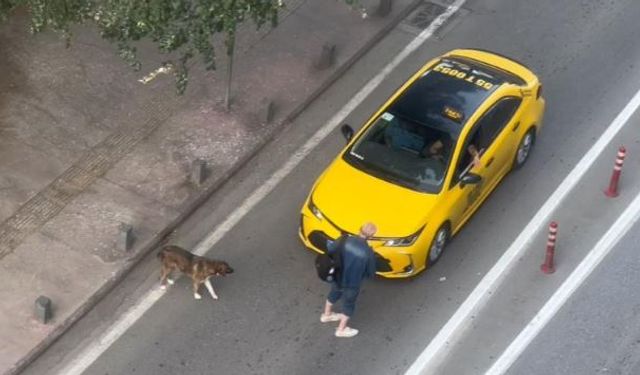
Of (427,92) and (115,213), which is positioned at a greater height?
(427,92)

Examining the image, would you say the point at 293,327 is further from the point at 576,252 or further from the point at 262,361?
the point at 576,252

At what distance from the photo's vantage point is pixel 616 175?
1502cm

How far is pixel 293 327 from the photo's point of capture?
1367 centimetres

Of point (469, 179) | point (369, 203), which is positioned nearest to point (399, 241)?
point (369, 203)

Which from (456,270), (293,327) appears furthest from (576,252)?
(293,327)

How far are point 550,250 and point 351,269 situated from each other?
8.68ft

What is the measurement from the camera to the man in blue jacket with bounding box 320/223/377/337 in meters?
12.8

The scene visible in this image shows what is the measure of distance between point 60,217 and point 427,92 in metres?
4.88

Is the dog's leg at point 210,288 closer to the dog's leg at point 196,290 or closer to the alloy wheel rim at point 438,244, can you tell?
the dog's leg at point 196,290

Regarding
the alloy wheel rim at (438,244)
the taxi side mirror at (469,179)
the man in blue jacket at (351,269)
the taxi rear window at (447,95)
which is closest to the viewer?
the man in blue jacket at (351,269)

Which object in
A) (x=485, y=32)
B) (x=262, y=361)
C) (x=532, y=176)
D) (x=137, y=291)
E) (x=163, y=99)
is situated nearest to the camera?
(x=262, y=361)

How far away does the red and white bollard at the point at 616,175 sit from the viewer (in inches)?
579

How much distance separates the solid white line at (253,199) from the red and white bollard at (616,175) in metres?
3.83

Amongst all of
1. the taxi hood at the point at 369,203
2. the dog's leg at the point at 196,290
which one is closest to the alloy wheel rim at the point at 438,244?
the taxi hood at the point at 369,203
